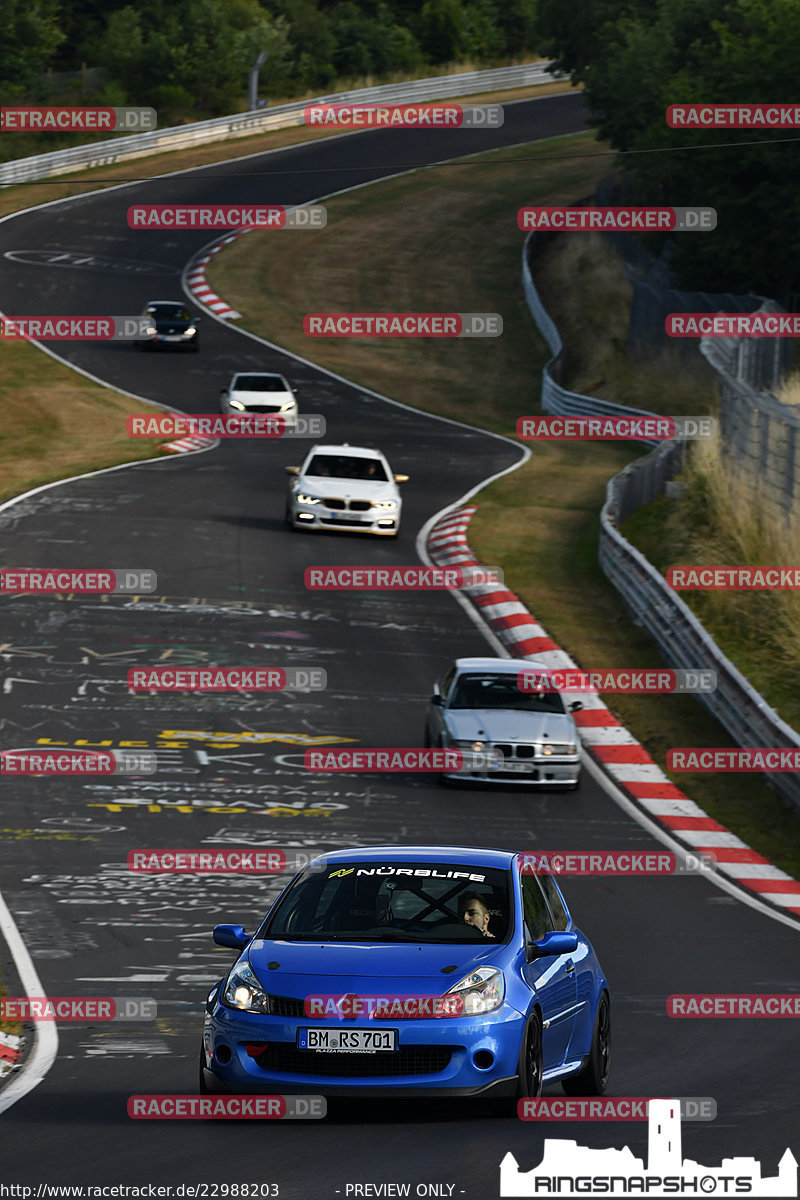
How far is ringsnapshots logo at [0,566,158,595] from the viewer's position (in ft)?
94.7

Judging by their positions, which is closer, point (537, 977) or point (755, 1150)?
point (755, 1150)

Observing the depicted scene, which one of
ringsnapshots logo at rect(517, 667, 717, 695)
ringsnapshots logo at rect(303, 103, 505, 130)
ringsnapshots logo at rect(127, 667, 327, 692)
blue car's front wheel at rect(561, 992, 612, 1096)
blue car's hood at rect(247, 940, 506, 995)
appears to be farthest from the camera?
ringsnapshots logo at rect(303, 103, 505, 130)

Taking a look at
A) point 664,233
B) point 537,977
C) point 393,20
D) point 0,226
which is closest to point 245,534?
point 537,977

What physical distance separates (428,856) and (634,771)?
12.0m

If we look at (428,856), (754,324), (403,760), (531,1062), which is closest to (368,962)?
(531,1062)

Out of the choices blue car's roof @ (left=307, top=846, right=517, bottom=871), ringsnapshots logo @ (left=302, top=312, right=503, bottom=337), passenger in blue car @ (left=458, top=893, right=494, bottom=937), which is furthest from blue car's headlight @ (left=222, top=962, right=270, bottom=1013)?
ringsnapshots logo @ (left=302, top=312, right=503, bottom=337)

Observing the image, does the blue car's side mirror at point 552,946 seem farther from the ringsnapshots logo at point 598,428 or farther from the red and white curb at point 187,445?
the red and white curb at point 187,445

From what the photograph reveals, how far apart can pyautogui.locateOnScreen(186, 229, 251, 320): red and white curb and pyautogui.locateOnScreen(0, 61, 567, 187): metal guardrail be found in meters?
6.46

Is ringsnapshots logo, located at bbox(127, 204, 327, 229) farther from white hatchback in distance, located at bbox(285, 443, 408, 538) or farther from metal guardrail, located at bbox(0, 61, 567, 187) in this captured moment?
white hatchback in distance, located at bbox(285, 443, 408, 538)

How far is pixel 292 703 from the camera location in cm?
2359

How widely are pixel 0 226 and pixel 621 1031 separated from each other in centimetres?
5969

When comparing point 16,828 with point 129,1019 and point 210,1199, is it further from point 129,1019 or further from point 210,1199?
point 210,1199

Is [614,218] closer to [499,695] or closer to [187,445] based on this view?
[187,445]

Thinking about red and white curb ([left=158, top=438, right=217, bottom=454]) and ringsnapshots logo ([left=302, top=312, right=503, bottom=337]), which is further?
ringsnapshots logo ([left=302, top=312, right=503, bottom=337])
